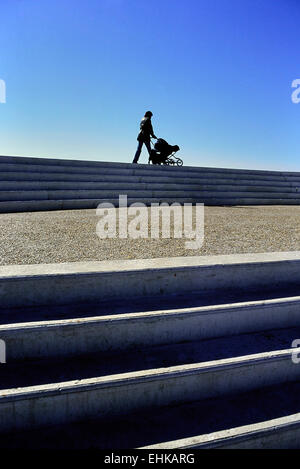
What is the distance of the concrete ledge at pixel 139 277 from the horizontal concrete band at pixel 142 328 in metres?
0.32

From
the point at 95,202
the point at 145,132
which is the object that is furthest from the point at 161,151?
the point at 95,202

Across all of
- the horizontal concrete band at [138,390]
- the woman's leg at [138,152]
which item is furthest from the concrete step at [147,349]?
the woman's leg at [138,152]

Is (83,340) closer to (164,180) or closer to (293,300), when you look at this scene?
(293,300)

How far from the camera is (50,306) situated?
217cm

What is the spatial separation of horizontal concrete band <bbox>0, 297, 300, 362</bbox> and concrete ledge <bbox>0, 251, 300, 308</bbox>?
1.04 ft

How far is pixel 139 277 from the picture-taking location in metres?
2.38

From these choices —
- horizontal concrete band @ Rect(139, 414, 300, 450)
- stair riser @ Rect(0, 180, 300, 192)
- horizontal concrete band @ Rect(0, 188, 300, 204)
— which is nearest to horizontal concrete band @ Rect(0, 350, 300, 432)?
horizontal concrete band @ Rect(139, 414, 300, 450)

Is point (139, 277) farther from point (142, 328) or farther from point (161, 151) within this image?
point (161, 151)

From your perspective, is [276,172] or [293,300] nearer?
[293,300]

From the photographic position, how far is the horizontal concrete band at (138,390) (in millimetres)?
1572

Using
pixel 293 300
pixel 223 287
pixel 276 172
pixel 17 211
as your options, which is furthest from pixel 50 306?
pixel 276 172

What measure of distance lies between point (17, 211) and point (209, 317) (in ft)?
17.0

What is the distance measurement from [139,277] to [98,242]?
1222mm

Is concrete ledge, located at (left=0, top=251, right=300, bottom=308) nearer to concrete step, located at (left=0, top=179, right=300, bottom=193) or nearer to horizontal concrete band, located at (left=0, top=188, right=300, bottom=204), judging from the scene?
horizontal concrete band, located at (left=0, top=188, right=300, bottom=204)
